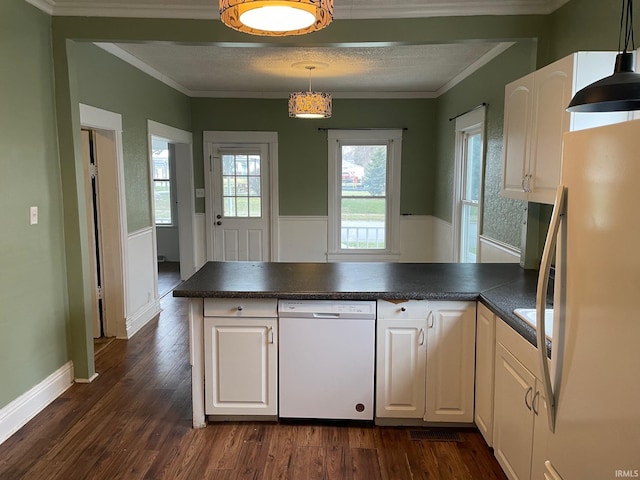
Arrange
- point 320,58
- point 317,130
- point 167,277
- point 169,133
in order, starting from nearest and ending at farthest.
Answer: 1. point 320,58
2. point 169,133
3. point 317,130
4. point 167,277

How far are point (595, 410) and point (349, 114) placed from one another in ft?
17.7

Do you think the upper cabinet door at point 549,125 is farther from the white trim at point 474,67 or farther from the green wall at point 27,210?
the green wall at point 27,210

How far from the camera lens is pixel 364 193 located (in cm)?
631

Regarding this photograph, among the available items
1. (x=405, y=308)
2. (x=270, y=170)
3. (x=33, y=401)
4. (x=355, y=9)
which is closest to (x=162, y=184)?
(x=270, y=170)

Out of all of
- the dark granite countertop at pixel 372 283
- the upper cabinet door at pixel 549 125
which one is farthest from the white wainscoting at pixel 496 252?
the upper cabinet door at pixel 549 125

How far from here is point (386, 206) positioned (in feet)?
20.7

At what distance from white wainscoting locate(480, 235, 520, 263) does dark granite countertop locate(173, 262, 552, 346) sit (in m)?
0.32

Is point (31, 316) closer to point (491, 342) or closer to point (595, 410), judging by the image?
point (491, 342)

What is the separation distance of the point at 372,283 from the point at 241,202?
157 inches

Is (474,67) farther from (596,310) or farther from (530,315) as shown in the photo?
(596,310)

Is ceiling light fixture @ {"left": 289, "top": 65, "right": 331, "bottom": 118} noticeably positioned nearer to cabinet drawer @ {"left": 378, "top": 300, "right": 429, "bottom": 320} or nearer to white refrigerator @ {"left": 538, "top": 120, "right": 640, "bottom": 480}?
cabinet drawer @ {"left": 378, "top": 300, "right": 429, "bottom": 320}

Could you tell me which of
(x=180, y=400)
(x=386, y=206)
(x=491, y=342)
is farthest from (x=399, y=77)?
(x=180, y=400)

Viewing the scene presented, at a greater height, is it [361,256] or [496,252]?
[496,252]

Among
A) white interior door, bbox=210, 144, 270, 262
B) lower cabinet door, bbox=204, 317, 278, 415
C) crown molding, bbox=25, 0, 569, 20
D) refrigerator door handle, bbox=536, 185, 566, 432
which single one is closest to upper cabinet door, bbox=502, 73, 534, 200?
crown molding, bbox=25, 0, 569, 20
